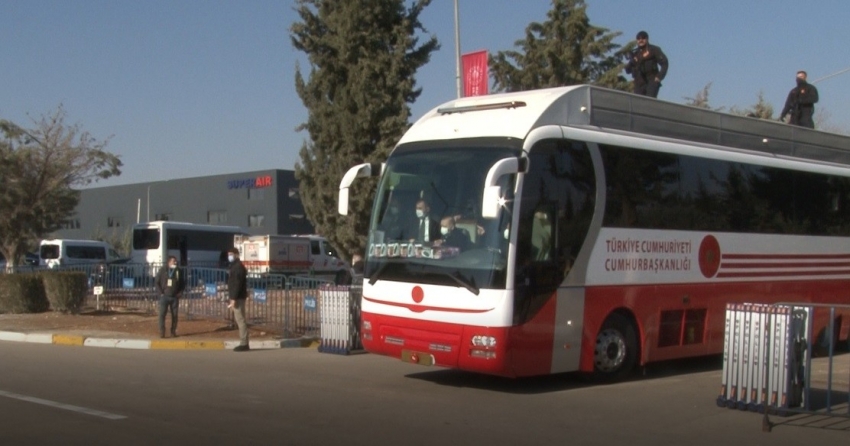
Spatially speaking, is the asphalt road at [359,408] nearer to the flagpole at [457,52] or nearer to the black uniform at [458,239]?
the black uniform at [458,239]

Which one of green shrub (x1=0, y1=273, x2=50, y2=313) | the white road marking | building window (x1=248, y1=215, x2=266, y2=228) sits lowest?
the white road marking

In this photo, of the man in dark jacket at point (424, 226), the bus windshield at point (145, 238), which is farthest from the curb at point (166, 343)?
the bus windshield at point (145, 238)

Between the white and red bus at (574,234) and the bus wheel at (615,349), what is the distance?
0.02 meters

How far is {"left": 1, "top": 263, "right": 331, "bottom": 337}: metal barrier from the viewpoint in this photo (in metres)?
19.9

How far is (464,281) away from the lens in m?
11.7

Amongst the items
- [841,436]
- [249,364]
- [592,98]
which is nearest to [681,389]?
[841,436]

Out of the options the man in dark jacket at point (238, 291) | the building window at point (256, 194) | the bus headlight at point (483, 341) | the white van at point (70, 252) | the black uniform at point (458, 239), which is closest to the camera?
the bus headlight at point (483, 341)

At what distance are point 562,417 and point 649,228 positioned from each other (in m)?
3.83

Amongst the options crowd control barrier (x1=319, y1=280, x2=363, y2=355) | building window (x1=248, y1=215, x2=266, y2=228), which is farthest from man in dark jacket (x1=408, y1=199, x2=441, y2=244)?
building window (x1=248, y1=215, x2=266, y2=228)

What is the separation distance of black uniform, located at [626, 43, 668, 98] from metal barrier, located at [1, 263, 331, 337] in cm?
702

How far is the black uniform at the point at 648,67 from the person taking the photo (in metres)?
17.1

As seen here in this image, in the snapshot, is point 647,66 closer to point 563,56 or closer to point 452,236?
point 452,236

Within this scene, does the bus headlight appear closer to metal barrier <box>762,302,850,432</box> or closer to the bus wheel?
the bus wheel

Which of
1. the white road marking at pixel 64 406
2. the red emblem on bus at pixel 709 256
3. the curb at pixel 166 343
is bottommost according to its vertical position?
the curb at pixel 166 343
